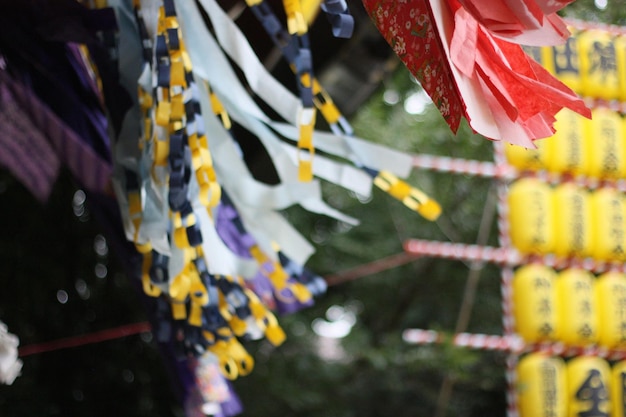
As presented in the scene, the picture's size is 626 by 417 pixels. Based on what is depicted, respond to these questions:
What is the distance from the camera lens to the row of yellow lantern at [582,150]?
4.20 m

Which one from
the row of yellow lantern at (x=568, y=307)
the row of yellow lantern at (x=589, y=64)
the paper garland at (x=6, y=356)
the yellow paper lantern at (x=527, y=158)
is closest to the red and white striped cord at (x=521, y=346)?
the row of yellow lantern at (x=568, y=307)

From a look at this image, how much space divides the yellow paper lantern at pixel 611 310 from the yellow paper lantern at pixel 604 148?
518 mm

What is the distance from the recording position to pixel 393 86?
654 cm

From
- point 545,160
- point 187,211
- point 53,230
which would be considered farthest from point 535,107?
point 545,160

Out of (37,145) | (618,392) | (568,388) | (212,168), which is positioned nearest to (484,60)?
(212,168)

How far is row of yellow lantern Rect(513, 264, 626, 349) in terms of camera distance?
4.00 m

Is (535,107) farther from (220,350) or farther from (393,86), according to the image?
(393,86)

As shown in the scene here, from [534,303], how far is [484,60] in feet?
10.2

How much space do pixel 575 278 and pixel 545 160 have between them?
0.57m

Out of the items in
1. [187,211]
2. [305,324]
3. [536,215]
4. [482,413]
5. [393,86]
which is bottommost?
[482,413]

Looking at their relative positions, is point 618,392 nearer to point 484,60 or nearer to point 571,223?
point 571,223

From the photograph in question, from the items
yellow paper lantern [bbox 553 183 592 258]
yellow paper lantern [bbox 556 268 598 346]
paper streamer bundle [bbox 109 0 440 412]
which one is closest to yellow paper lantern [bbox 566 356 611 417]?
yellow paper lantern [bbox 556 268 598 346]

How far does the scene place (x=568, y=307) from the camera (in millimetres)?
4047

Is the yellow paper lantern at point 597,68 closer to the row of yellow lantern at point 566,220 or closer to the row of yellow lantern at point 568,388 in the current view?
the row of yellow lantern at point 566,220
